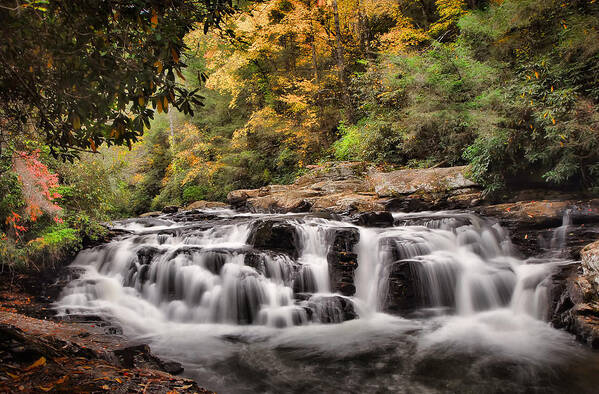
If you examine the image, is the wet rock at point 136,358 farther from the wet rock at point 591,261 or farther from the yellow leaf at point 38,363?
the wet rock at point 591,261

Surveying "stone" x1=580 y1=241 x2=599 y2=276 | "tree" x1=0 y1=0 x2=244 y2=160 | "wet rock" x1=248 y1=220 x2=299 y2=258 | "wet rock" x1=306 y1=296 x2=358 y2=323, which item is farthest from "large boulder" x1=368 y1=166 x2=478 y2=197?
"tree" x1=0 y1=0 x2=244 y2=160

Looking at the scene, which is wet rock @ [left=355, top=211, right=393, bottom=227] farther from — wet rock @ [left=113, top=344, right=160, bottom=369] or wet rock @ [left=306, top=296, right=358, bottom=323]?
wet rock @ [left=113, top=344, right=160, bottom=369]

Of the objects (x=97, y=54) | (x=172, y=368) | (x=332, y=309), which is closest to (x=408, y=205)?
(x=332, y=309)

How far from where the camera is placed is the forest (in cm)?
250

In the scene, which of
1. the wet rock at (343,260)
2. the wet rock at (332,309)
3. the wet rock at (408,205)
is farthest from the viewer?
the wet rock at (408,205)

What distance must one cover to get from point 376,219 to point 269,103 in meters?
12.8

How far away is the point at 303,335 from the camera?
586 cm

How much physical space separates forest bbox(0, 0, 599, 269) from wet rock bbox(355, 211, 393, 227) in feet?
10.3

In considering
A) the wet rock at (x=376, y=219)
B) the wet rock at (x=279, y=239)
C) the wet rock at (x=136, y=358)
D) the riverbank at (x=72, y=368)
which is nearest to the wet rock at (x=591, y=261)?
the wet rock at (x=376, y=219)

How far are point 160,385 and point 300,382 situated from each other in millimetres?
1950

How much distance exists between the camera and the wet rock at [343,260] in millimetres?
7094

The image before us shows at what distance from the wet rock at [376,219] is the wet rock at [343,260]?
1.06 m

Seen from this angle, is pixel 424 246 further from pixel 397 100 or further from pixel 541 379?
pixel 397 100

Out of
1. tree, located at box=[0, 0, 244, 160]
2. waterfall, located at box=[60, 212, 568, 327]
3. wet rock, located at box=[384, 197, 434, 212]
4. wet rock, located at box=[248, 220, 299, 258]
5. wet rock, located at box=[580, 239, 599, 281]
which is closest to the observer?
tree, located at box=[0, 0, 244, 160]
